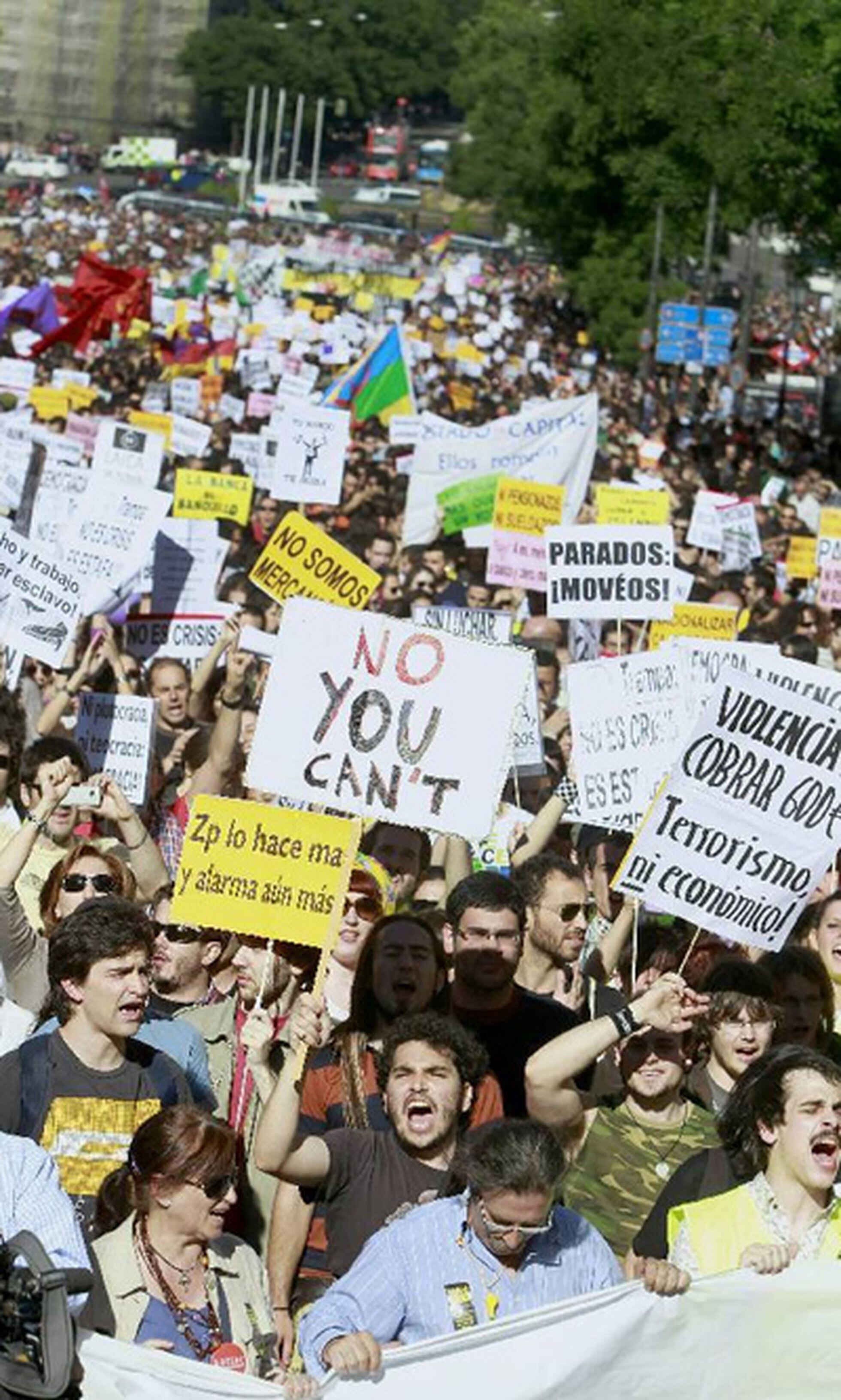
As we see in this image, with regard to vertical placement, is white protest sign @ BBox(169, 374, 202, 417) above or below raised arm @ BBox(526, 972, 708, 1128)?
above

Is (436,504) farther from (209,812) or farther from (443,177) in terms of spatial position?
(443,177)

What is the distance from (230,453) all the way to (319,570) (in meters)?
11.4

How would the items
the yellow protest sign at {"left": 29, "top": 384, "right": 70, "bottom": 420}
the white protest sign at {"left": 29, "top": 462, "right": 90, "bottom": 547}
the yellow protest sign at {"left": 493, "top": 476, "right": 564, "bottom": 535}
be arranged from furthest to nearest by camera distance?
the yellow protest sign at {"left": 29, "top": 384, "right": 70, "bottom": 420}
the yellow protest sign at {"left": 493, "top": 476, "right": 564, "bottom": 535}
the white protest sign at {"left": 29, "top": 462, "right": 90, "bottom": 547}

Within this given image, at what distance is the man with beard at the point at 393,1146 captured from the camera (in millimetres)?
6738

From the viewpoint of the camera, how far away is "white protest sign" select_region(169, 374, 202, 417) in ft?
97.6

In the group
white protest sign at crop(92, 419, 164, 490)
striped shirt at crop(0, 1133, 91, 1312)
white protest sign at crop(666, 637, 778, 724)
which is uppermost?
white protest sign at crop(92, 419, 164, 490)

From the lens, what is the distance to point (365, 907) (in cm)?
845

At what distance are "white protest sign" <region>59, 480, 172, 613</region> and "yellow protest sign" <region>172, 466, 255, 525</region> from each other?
411 centimetres

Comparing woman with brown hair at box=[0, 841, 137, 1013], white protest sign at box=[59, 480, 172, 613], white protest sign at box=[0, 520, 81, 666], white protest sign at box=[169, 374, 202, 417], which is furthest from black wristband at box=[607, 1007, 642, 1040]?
white protest sign at box=[169, 374, 202, 417]

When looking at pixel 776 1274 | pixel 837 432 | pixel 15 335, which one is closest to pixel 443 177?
pixel 837 432

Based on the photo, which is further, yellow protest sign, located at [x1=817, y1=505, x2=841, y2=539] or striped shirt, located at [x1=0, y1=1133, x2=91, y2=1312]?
yellow protest sign, located at [x1=817, y1=505, x2=841, y2=539]

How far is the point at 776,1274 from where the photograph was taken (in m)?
6.06

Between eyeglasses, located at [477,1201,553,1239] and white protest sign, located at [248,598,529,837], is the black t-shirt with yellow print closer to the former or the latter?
eyeglasses, located at [477,1201,553,1239]

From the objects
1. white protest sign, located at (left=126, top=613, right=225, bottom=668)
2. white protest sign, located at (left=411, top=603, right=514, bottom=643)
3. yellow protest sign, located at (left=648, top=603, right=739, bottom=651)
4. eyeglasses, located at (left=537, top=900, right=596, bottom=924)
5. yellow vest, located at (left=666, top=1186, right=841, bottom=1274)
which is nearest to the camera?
yellow vest, located at (left=666, top=1186, right=841, bottom=1274)
